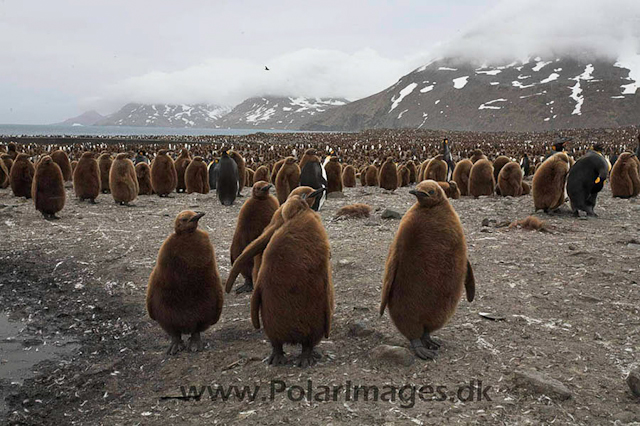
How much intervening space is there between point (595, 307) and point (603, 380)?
169cm

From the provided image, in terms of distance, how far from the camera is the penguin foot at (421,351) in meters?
4.09

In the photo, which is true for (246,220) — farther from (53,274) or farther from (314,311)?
(53,274)

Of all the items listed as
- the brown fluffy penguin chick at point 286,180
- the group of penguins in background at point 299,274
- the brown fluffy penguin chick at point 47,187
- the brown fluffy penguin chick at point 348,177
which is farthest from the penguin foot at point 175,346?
the brown fluffy penguin chick at point 348,177

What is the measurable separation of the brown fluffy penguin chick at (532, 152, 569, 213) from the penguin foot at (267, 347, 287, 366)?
7.86 meters

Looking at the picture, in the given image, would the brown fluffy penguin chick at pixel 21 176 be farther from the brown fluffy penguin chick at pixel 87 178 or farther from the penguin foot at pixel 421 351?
the penguin foot at pixel 421 351

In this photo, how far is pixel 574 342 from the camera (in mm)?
4430

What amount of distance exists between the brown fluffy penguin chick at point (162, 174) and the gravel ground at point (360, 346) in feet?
19.9

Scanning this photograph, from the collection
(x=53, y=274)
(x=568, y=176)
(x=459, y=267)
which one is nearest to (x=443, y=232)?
(x=459, y=267)

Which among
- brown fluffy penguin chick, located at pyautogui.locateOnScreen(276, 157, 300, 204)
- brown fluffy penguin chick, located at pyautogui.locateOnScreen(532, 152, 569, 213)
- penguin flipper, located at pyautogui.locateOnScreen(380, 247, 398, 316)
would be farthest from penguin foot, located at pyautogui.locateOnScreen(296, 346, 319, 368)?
brown fluffy penguin chick, located at pyautogui.locateOnScreen(276, 157, 300, 204)

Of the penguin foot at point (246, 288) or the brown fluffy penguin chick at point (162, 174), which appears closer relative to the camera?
the penguin foot at point (246, 288)

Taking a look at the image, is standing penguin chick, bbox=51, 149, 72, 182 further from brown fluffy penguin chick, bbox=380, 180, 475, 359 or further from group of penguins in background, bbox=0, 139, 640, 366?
brown fluffy penguin chick, bbox=380, 180, 475, 359

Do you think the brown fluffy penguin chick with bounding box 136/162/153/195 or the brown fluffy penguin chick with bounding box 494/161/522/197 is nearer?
the brown fluffy penguin chick with bounding box 494/161/522/197

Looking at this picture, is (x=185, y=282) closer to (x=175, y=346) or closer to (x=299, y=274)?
(x=175, y=346)

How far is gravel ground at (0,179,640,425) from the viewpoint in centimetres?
349
